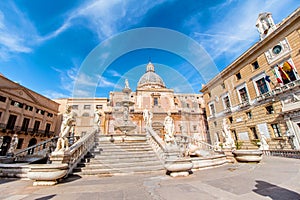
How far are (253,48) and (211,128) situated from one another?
14191 millimetres

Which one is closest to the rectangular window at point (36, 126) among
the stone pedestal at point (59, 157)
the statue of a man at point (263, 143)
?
the stone pedestal at point (59, 157)

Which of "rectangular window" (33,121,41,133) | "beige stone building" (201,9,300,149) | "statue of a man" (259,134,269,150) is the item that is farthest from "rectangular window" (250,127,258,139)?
"rectangular window" (33,121,41,133)

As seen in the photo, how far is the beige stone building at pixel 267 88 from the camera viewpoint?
13.0 meters

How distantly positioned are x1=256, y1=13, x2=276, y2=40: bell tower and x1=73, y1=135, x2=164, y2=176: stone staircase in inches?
754

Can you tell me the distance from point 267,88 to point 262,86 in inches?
35.1

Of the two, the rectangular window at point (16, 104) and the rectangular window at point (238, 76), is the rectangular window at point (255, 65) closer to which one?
the rectangular window at point (238, 76)

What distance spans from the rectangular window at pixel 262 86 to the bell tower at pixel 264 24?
5.22m

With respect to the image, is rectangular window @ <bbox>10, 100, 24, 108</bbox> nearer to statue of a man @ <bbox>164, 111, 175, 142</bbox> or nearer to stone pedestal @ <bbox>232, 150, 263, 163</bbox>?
statue of a man @ <bbox>164, 111, 175, 142</bbox>

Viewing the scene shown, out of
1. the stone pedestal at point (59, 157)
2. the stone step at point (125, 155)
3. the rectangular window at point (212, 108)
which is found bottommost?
the stone step at point (125, 155)

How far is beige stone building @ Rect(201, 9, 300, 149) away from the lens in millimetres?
12953

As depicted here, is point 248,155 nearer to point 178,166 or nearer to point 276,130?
point 178,166

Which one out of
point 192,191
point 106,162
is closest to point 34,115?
point 106,162

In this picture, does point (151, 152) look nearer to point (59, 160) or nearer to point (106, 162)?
point (106, 162)

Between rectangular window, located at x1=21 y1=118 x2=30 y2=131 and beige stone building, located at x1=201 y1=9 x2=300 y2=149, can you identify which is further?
rectangular window, located at x1=21 y1=118 x2=30 y2=131
